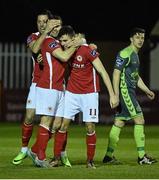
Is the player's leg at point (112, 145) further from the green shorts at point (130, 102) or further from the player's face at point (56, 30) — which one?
the player's face at point (56, 30)

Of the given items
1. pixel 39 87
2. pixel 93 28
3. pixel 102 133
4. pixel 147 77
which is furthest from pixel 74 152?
pixel 93 28

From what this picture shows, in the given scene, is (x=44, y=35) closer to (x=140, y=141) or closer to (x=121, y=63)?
(x=121, y=63)

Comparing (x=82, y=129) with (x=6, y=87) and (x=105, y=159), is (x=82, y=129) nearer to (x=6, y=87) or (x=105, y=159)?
(x=6, y=87)

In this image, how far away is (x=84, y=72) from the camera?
15.0 m

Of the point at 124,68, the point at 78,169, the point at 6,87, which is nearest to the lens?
the point at 78,169

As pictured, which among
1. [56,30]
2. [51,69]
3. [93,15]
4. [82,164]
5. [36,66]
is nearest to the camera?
[51,69]

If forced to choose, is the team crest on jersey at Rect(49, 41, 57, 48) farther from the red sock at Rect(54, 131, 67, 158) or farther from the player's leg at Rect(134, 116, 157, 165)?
the player's leg at Rect(134, 116, 157, 165)

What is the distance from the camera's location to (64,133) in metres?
15.2

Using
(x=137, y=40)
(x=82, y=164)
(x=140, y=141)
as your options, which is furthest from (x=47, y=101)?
(x=137, y=40)

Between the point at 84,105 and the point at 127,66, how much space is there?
1335 mm

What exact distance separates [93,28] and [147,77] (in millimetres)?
8063

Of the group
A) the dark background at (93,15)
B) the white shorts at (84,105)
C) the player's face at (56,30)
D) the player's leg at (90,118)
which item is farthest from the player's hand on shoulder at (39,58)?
the dark background at (93,15)

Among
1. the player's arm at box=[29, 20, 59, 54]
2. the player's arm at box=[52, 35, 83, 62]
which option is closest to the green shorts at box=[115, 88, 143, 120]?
the player's arm at box=[52, 35, 83, 62]

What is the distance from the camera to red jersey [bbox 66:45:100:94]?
14977 mm
